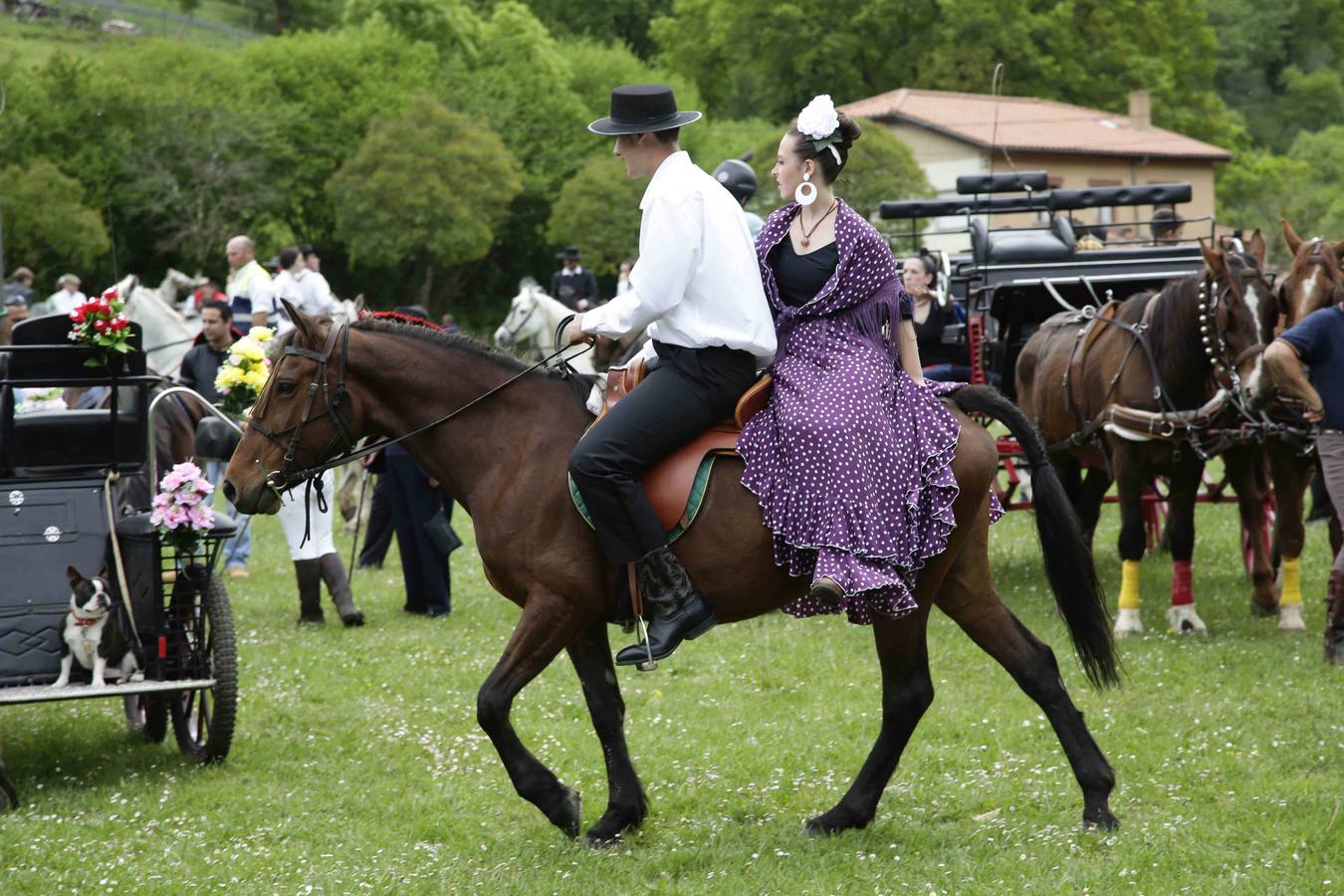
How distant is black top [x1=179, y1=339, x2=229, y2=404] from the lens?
456 inches

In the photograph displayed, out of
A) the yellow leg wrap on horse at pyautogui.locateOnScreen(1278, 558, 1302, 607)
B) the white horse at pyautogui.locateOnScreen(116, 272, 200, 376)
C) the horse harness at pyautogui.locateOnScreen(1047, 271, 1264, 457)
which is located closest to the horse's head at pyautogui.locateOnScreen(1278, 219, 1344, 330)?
the horse harness at pyautogui.locateOnScreen(1047, 271, 1264, 457)

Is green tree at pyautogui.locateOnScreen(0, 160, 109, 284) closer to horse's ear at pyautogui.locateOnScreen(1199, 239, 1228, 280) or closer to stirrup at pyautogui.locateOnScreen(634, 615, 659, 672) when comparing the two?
horse's ear at pyautogui.locateOnScreen(1199, 239, 1228, 280)

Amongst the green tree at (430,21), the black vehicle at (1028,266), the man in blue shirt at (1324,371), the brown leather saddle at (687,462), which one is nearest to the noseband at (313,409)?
the brown leather saddle at (687,462)

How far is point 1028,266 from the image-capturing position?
12.1m

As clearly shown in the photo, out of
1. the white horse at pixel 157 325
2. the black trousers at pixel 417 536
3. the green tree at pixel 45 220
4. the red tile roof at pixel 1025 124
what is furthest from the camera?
the red tile roof at pixel 1025 124

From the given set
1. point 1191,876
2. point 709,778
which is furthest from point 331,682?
point 1191,876

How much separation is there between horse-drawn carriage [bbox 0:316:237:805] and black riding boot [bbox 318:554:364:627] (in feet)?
10.3

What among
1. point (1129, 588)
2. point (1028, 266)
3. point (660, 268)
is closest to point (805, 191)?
point (660, 268)

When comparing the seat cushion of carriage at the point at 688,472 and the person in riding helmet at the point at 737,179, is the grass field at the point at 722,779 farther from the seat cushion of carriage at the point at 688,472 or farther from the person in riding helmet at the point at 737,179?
the person in riding helmet at the point at 737,179

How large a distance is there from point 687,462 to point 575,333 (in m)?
0.62

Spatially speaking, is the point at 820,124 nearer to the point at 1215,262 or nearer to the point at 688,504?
the point at 688,504

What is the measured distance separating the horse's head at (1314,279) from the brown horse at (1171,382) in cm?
29

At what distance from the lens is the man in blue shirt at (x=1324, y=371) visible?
7.85 m

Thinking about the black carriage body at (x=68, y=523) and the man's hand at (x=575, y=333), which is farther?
the black carriage body at (x=68, y=523)
